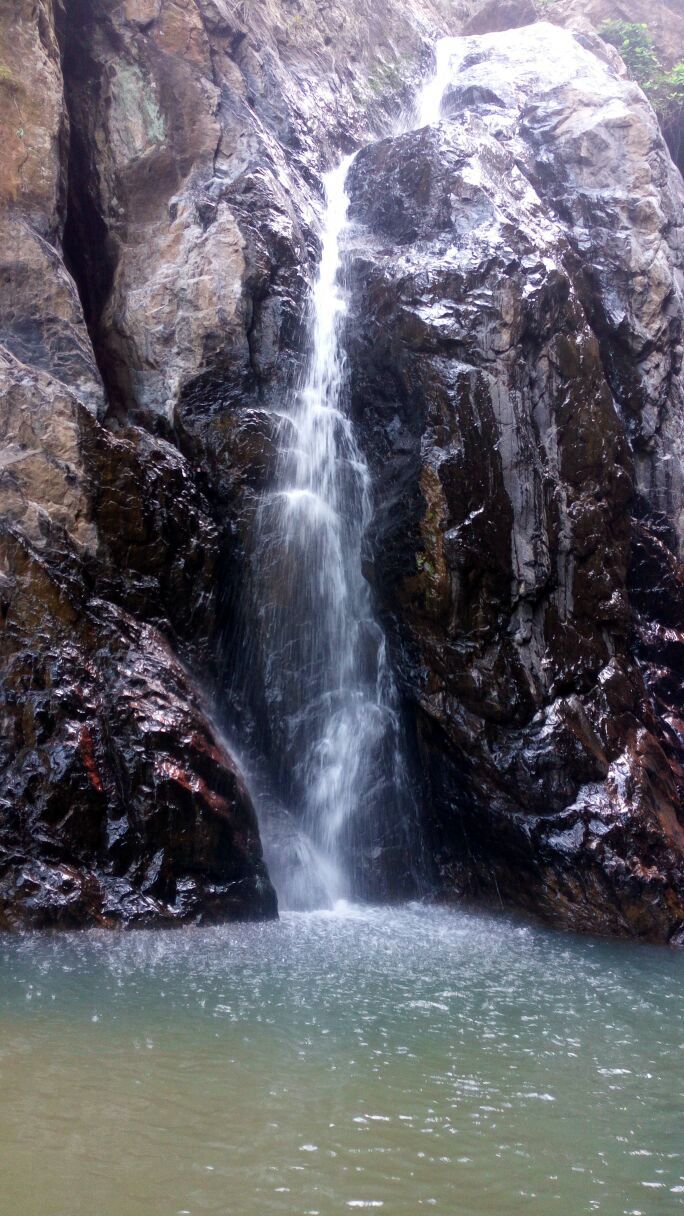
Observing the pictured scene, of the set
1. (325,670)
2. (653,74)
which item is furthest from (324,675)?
(653,74)

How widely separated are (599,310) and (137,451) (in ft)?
22.9

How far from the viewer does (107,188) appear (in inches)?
466

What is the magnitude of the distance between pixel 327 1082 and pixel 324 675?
20.4 ft

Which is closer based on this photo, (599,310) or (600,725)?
(600,725)

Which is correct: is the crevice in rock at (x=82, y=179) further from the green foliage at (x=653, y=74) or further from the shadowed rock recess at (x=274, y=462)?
the green foliage at (x=653, y=74)

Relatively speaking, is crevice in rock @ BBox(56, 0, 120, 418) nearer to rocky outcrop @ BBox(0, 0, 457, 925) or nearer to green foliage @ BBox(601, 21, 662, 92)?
rocky outcrop @ BBox(0, 0, 457, 925)

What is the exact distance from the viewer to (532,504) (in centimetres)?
1033

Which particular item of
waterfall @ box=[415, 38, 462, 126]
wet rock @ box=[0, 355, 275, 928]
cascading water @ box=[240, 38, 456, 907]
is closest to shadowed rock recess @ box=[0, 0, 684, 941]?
wet rock @ box=[0, 355, 275, 928]

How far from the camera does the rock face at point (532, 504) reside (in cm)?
935

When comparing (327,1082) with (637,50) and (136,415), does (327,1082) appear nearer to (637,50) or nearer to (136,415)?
(136,415)

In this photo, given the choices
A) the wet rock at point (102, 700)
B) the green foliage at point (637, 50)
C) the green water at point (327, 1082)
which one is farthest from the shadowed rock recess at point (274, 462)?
the green foliage at point (637, 50)

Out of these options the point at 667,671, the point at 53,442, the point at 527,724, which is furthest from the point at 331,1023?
the point at 667,671

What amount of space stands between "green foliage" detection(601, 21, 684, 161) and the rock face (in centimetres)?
718

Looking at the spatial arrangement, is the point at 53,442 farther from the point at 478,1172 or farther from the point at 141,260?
the point at 478,1172
